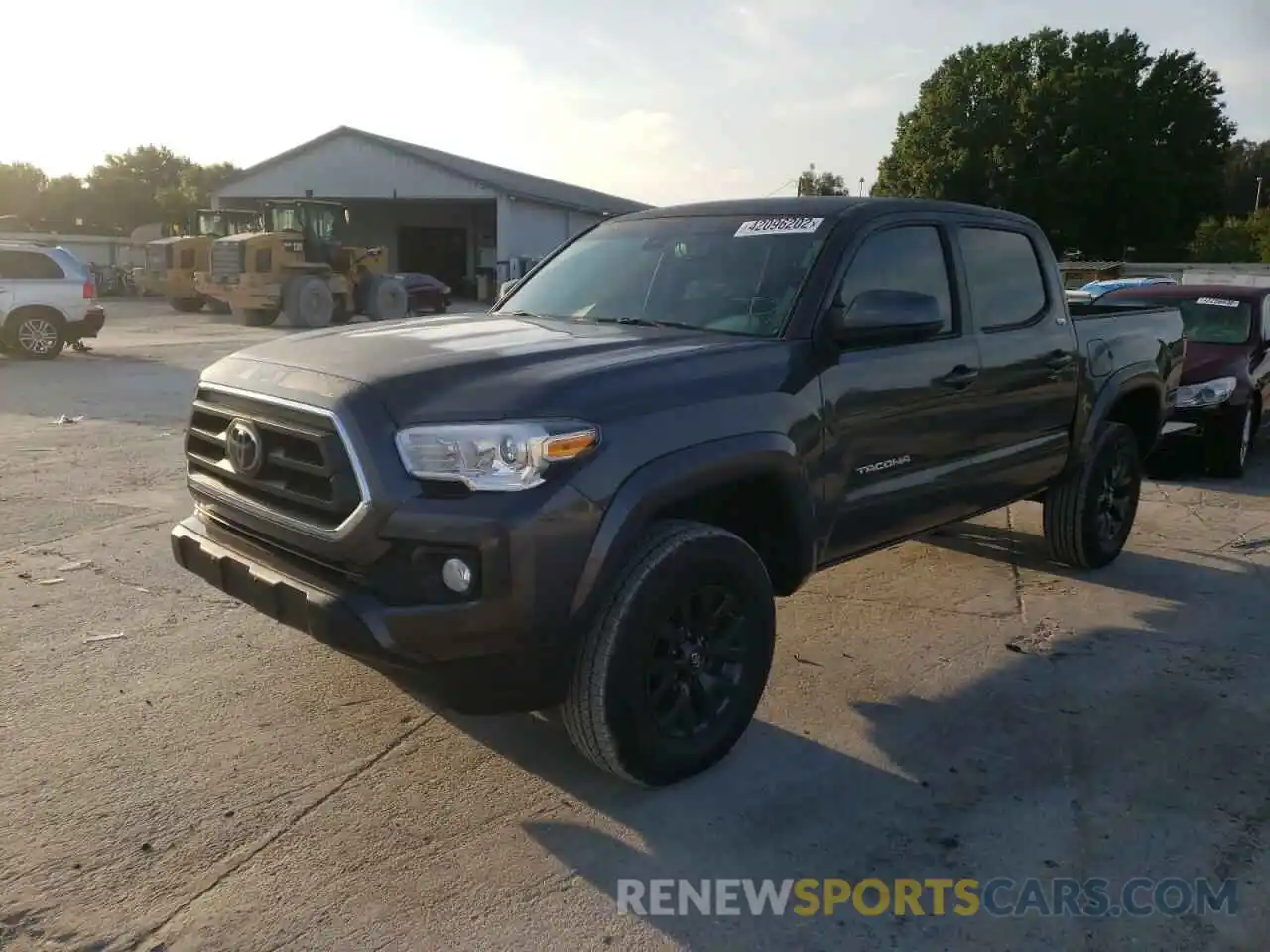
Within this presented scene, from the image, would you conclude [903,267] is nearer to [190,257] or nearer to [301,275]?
[301,275]

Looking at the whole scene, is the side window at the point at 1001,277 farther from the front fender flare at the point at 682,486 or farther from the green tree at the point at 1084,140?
the green tree at the point at 1084,140

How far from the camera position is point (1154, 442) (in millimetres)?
6469

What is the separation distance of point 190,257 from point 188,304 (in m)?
1.38

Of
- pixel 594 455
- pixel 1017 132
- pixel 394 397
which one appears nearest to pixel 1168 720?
pixel 594 455

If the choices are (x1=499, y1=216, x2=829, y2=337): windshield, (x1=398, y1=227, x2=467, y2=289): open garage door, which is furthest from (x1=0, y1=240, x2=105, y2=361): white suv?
(x1=398, y1=227, x2=467, y2=289): open garage door

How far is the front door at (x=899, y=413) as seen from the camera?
3945mm

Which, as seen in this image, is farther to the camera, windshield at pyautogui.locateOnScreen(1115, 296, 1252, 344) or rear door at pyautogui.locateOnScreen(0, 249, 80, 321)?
rear door at pyautogui.locateOnScreen(0, 249, 80, 321)

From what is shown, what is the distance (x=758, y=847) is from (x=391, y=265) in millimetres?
43950

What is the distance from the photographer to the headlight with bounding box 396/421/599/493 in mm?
2949

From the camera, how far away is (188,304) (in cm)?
2808

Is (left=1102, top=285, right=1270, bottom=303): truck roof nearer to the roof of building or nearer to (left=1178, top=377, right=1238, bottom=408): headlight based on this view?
(left=1178, top=377, right=1238, bottom=408): headlight

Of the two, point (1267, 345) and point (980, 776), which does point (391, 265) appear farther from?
point (980, 776)

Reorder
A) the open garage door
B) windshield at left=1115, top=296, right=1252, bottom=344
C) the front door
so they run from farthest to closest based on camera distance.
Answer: the open garage door
windshield at left=1115, top=296, right=1252, bottom=344
the front door

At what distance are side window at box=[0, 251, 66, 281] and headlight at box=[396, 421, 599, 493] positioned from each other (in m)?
15.8
